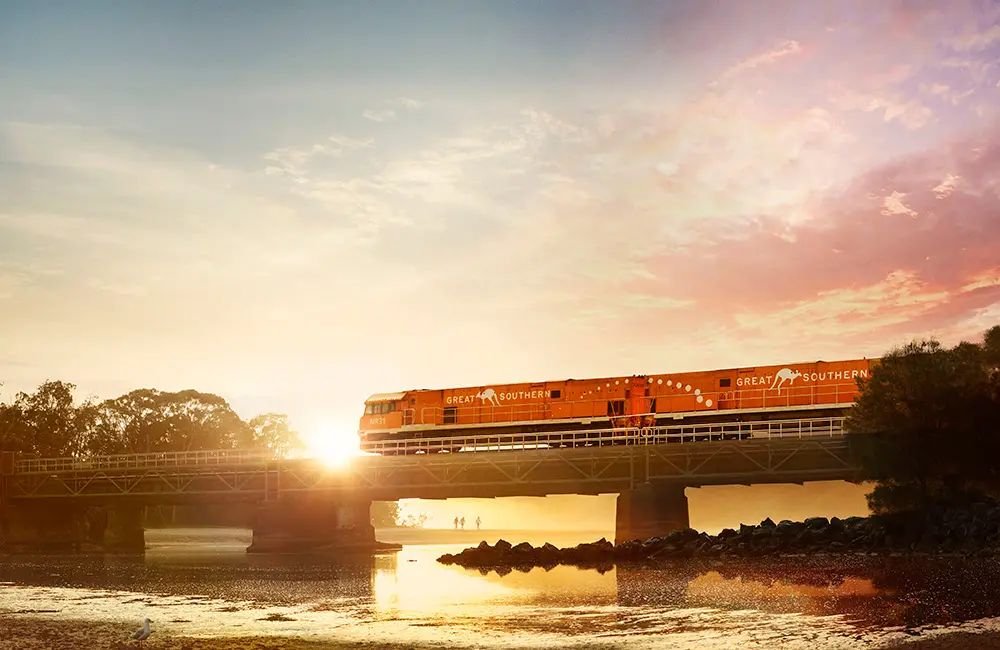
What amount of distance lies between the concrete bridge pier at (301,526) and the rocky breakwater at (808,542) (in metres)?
23.4

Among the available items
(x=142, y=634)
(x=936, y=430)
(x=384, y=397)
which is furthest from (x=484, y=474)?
(x=142, y=634)

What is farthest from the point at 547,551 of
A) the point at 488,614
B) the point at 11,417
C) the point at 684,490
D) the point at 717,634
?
the point at 11,417

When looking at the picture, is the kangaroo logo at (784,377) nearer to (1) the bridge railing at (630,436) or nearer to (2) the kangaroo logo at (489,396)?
(1) the bridge railing at (630,436)

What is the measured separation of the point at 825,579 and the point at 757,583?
7.04ft

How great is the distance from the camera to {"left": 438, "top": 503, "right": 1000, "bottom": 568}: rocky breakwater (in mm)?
41688

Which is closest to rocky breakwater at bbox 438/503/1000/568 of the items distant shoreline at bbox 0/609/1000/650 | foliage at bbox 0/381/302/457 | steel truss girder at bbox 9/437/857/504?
steel truss girder at bbox 9/437/857/504

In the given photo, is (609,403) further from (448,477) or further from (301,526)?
(301,526)

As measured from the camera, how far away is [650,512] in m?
59.5

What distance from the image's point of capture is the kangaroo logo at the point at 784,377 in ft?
204

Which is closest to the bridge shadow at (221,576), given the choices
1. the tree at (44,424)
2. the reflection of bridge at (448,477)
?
the reflection of bridge at (448,477)

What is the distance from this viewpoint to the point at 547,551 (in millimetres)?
51531

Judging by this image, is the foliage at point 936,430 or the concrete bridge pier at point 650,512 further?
the concrete bridge pier at point 650,512

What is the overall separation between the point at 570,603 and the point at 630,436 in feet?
106

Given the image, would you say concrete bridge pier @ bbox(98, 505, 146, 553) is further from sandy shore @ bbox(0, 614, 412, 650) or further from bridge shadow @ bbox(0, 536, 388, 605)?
sandy shore @ bbox(0, 614, 412, 650)
